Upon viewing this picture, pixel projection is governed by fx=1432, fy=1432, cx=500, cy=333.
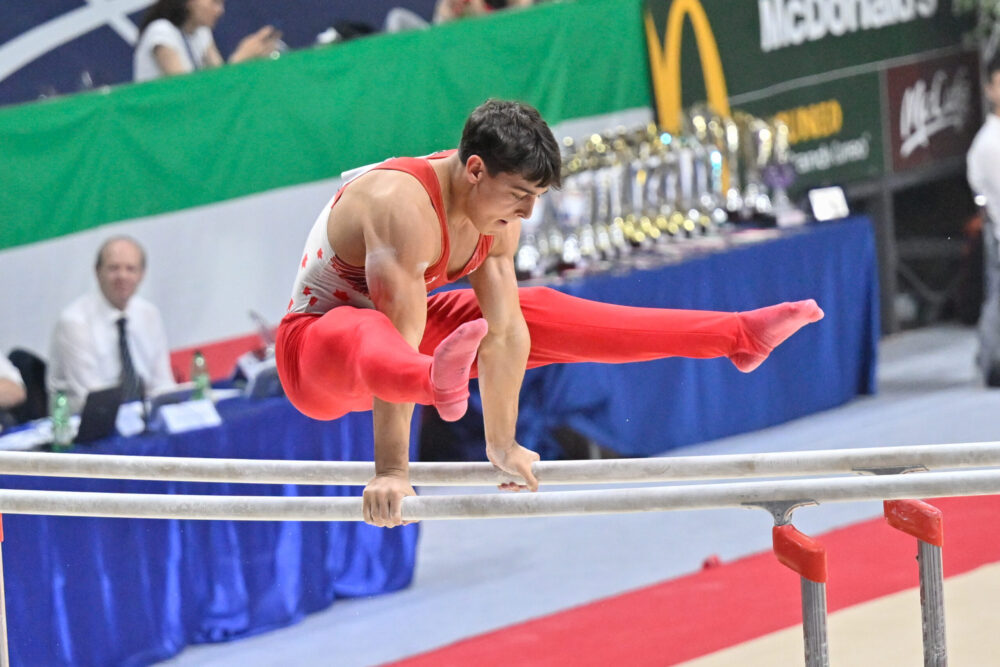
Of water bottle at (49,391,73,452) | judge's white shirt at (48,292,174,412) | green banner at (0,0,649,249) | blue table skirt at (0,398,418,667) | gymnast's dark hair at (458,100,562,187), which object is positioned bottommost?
blue table skirt at (0,398,418,667)

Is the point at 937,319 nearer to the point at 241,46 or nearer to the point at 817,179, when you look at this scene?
the point at 817,179

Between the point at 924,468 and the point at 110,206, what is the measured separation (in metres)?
3.56

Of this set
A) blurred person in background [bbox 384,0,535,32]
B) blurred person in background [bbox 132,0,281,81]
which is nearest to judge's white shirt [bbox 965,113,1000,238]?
blurred person in background [bbox 384,0,535,32]

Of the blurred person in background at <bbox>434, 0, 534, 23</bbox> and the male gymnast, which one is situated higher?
the blurred person in background at <bbox>434, 0, 534, 23</bbox>

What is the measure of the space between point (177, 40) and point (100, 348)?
1402mm

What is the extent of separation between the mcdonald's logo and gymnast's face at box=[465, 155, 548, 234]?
484 cm

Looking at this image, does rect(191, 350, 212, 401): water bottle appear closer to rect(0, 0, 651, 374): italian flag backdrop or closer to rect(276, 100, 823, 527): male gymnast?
rect(0, 0, 651, 374): italian flag backdrop

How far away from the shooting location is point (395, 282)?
273 centimetres

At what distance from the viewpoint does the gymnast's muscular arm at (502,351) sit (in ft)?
10.2

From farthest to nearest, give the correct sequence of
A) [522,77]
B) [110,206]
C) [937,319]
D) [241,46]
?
[937,319] → [522,77] → [241,46] → [110,206]

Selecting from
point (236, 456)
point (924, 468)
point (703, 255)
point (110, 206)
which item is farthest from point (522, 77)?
point (924, 468)

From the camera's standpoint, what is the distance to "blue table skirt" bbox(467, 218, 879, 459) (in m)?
6.26

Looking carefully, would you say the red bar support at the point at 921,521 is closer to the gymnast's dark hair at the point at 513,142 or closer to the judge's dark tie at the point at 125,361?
the gymnast's dark hair at the point at 513,142

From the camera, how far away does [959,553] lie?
4742mm
